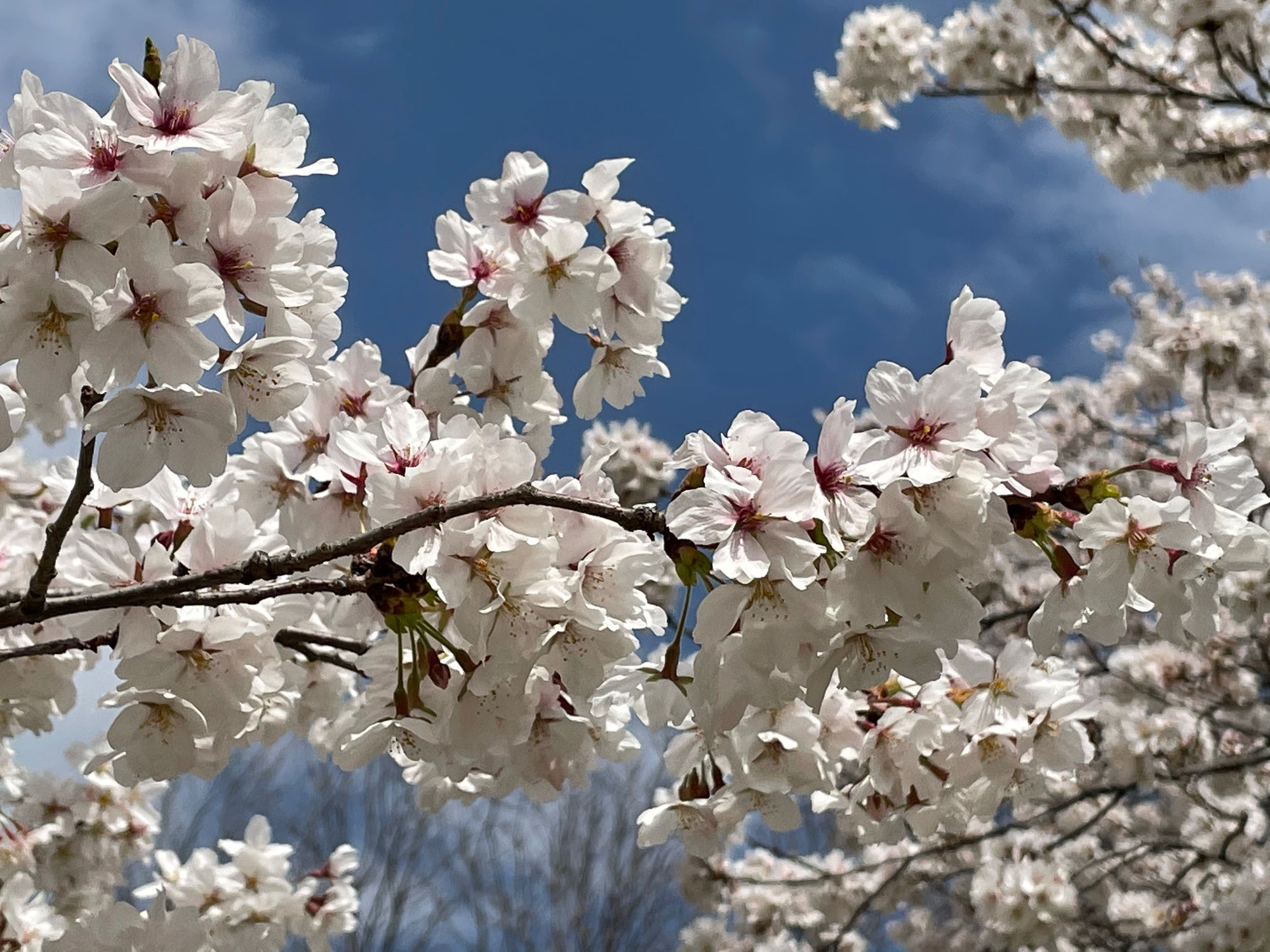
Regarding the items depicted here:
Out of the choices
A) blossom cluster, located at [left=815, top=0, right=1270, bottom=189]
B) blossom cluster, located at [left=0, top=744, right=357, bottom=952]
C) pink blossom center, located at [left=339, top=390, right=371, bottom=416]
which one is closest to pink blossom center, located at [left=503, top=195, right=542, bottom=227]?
pink blossom center, located at [left=339, top=390, right=371, bottom=416]

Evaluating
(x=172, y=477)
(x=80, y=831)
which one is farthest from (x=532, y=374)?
(x=80, y=831)

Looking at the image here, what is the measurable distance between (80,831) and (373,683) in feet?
5.64

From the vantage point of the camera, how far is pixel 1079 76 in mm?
5293

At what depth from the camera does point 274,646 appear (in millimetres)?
1307

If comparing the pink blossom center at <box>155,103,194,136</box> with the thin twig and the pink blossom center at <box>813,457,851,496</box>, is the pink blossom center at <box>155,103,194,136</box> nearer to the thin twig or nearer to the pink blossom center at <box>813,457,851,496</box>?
the thin twig

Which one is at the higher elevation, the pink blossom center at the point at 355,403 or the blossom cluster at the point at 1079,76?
the blossom cluster at the point at 1079,76

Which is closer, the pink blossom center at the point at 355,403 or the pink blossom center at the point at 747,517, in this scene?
the pink blossom center at the point at 747,517

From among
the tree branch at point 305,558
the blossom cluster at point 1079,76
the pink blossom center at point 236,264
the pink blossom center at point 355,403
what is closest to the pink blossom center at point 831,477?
the tree branch at point 305,558

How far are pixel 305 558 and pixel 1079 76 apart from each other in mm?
5516

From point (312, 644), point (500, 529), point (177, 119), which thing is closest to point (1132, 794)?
point (312, 644)

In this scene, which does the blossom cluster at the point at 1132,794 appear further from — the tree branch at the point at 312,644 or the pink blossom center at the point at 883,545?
the tree branch at the point at 312,644

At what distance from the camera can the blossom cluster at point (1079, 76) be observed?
4484mm

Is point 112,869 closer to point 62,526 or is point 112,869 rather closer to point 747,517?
point 62,526

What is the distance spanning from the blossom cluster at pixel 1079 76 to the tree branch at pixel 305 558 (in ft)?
12.2
